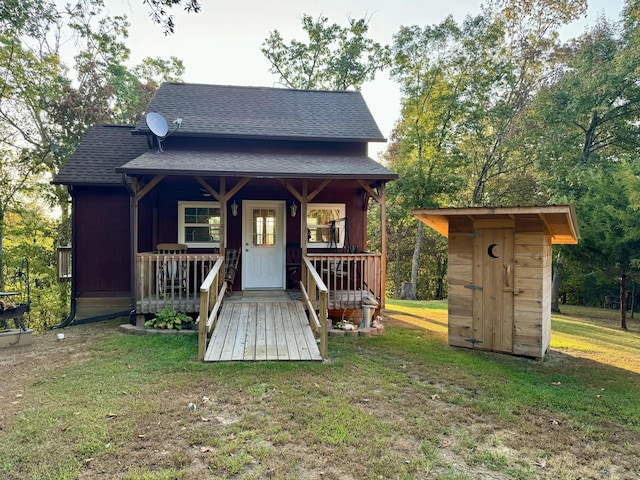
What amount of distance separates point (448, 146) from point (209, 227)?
11492mm

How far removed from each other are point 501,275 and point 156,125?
7.55m

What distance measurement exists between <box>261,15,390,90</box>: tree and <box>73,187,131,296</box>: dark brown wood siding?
42.7 feet

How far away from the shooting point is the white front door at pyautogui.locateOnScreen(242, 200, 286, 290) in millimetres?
8258

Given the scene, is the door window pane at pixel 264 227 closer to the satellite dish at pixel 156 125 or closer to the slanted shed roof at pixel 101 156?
the satellite dish at pixel 156 125

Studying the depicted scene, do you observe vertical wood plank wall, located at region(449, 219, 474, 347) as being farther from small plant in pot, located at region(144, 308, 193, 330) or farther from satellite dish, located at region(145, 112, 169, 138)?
satellite dish, located at region(145, 112, 169, 138)

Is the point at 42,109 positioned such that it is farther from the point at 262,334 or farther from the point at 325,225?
the point at 262,334

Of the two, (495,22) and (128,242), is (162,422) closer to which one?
(128,242)

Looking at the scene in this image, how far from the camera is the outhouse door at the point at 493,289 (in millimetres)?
5387

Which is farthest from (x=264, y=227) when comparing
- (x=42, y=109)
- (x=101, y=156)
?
(x=42, y=109)

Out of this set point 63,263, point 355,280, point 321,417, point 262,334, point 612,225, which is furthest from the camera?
point 612,225

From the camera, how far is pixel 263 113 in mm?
9664

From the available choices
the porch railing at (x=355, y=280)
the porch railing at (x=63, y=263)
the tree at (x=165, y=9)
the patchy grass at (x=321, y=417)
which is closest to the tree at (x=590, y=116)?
the porch railing at (x=355, y=280)

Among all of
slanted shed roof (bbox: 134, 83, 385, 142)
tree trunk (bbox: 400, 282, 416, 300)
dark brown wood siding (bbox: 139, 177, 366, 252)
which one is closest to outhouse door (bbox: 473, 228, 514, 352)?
dark brown wood siding (bbox: 139, 177, 366, 252)

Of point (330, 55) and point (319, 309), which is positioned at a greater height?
point (330, 55)
